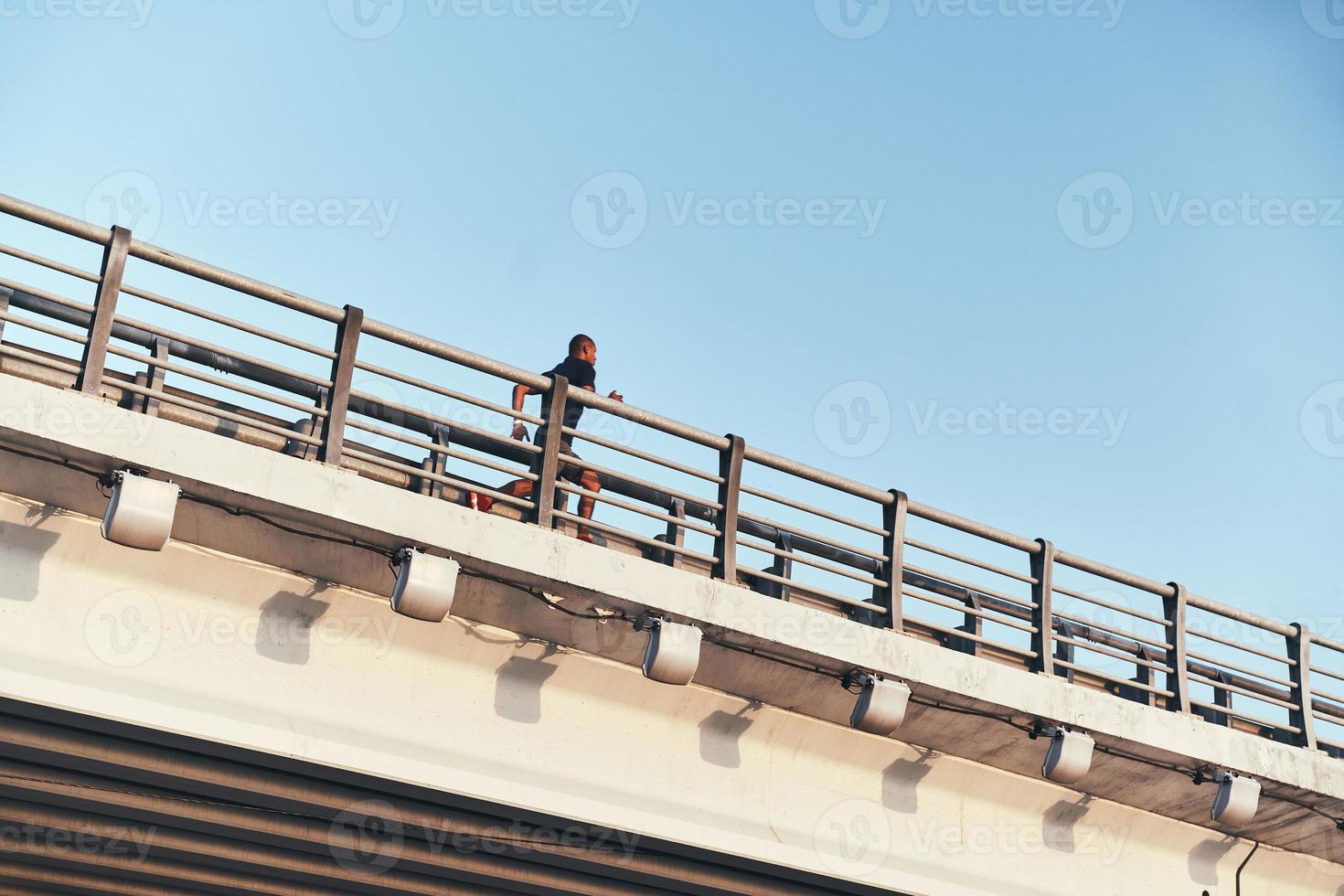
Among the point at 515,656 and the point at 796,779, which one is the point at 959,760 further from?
the point at 515,656

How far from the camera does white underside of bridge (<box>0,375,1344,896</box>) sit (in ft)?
30.9

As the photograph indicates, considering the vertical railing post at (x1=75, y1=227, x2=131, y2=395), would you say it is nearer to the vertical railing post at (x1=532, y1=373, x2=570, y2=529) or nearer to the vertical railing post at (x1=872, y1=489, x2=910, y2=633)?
the vertical railing post at (x1=532, y1=373, x2=570, y2=529)

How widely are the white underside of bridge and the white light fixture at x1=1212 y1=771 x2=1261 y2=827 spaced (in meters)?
0.18

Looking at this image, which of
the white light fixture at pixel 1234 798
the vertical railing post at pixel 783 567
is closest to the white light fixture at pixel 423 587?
the vertical railing post at pixel 783 567

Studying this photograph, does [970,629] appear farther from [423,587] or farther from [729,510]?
[423,587]

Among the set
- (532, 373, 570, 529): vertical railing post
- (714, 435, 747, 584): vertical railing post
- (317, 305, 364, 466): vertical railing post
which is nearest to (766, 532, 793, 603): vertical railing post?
(714, 435, 747, 584): vertical railing post

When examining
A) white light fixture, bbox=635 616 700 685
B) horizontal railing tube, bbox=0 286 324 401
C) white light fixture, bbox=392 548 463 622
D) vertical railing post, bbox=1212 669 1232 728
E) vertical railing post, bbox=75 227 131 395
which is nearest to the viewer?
vertical railing post, bbox=75 227 131 395

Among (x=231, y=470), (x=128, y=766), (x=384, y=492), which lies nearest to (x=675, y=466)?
(x=384, y=492)

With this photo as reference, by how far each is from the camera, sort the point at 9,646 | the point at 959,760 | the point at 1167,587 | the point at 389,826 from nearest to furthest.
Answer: the point at 9,646
the point at 389,826
the point at 959,760
the point at 1167,587

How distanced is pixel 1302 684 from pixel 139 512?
11.2 m

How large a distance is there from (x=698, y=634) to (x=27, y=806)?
5.22 meters

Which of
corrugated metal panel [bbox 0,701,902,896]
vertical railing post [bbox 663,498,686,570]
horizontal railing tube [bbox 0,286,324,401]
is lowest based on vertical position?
corrugated metal panel [bbox 0,701,902,896]

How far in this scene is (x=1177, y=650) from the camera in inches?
542

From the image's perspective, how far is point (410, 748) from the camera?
10.4 metres
